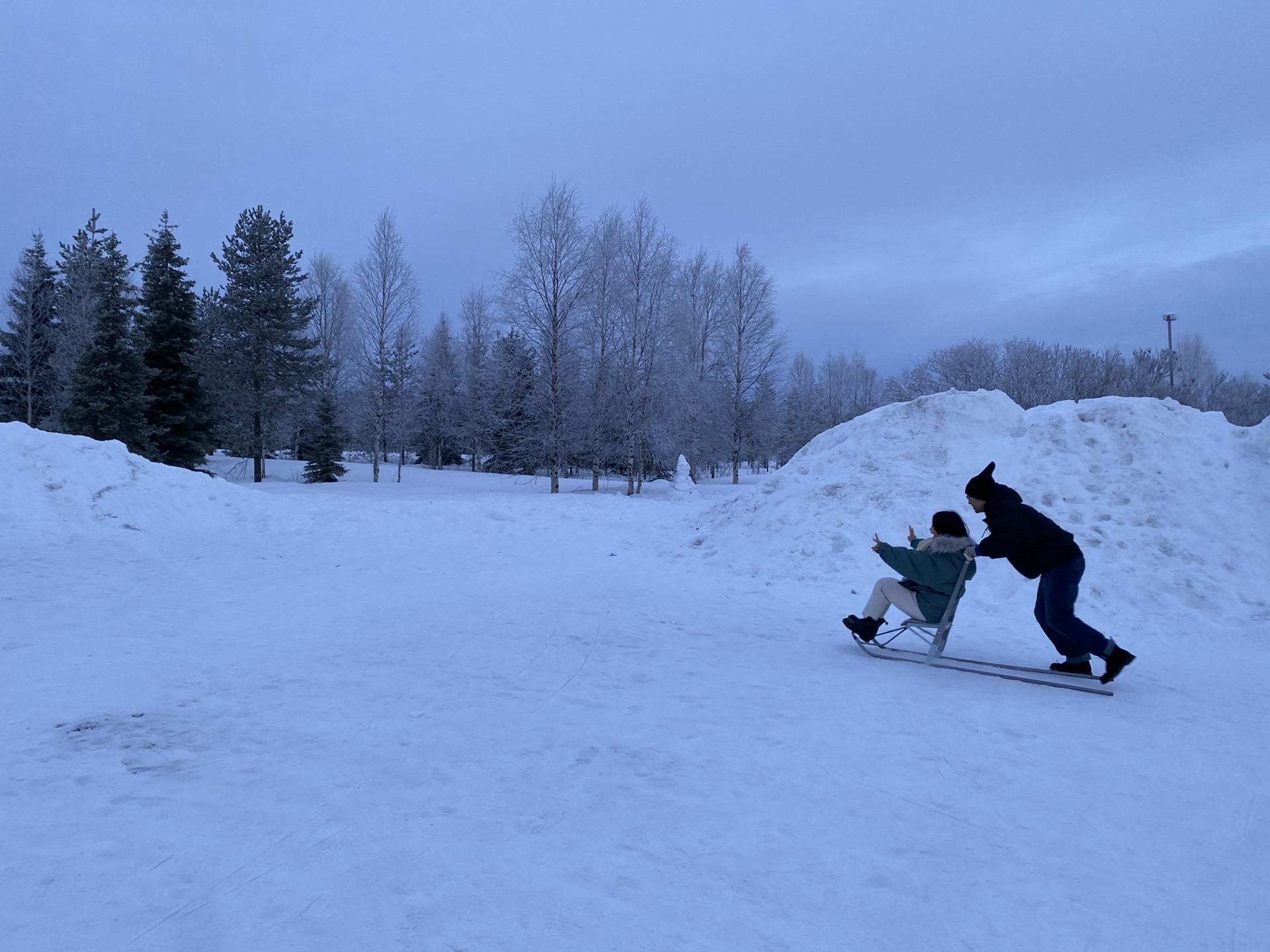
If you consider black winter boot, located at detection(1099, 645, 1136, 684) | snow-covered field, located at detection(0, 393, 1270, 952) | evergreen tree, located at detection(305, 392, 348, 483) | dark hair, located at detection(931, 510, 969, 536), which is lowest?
snow-covered field, located at detection(0, 393, 1270, 952)

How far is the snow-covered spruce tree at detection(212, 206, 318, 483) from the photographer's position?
28.4 meters

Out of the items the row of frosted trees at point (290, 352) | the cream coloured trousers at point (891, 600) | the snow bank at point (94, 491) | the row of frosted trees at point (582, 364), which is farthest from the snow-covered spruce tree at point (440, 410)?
the cream coloured trousers at point (891, 600)

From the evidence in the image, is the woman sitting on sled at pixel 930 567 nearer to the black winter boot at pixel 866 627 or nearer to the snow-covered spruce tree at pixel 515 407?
the black winter boot at pixel 866 627

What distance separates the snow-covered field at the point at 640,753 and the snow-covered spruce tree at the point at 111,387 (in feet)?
53.0

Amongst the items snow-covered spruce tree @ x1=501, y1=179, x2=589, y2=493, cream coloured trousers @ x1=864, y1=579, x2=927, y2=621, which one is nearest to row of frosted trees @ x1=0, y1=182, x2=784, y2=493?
snow-covered spruce tree @ x1=501, y1=179, x2=589, y2=493

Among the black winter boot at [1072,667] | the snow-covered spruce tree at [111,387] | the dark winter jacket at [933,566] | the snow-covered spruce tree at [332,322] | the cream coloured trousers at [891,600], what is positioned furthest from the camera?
the snow-covered spruce tree at [332,322]

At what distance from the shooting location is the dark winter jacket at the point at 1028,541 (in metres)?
5.29

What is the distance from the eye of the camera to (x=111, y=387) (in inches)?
899

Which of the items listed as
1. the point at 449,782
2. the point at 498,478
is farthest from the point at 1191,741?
the point at 498,478

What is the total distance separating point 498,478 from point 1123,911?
102 feet

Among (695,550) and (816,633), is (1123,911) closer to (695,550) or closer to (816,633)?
(816,633)

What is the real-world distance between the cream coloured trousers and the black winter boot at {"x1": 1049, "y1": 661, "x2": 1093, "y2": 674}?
3.43ft

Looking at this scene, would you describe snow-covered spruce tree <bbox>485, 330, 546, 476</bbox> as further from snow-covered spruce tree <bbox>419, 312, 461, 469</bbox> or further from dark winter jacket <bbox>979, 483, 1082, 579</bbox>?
dark winter jacket <bbox>979, 483, 1082, 579</bbox>

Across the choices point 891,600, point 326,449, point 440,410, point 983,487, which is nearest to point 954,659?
point 891,600
